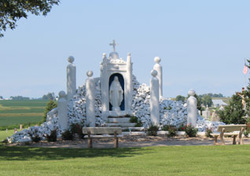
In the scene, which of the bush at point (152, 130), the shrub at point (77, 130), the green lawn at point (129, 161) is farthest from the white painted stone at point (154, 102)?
A: the green lawn at point (129, 161)

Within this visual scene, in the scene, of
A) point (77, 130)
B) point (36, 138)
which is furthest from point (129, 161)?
point (77, 130)

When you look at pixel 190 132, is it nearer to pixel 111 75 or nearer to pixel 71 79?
pixel 111 75

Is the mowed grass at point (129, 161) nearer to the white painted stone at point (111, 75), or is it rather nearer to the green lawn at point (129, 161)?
the green lawn at point (129, 161)

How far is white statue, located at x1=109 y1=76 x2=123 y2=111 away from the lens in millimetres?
24266

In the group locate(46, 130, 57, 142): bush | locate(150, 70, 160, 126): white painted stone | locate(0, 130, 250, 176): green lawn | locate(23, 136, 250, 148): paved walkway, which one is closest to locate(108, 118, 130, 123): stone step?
locate(150, 70, 160, 126): white painted stone

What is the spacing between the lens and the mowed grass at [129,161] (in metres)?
10.8

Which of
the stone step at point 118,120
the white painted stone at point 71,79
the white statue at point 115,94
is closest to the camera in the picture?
the stone step at point 118,120

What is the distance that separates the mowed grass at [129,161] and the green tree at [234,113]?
11.9 m

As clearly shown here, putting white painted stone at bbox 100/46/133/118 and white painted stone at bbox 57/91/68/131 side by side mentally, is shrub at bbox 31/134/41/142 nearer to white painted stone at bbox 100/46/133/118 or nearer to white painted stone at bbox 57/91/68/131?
white painted stone at bbox 57/91/68/131

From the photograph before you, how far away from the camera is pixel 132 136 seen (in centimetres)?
2114

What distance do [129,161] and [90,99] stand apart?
1030 centimetres

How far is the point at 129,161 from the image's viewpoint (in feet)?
42.3

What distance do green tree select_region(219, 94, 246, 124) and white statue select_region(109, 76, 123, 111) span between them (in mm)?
7326

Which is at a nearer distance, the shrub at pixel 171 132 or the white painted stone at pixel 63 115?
the shrub at pixel 171 132
